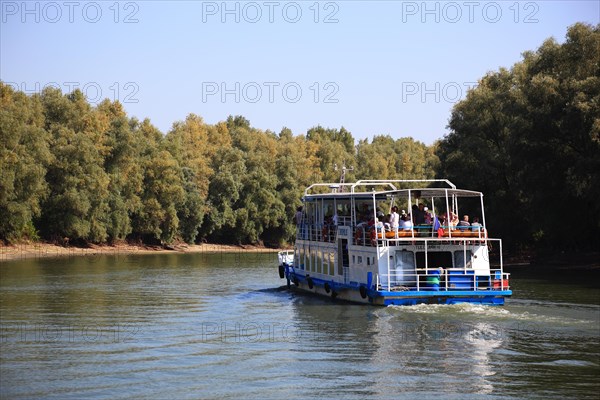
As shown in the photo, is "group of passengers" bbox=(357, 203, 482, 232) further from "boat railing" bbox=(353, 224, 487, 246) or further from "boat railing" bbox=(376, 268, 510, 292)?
"boat railing" bbox=(376, 268, 510, 292)

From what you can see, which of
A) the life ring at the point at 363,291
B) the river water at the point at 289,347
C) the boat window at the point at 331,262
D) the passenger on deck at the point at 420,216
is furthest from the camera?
the boat window at the point at 331,262

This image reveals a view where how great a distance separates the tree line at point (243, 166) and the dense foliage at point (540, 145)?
0.11 metres

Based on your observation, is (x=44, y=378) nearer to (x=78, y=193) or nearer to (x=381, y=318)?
(x=381, y=318)

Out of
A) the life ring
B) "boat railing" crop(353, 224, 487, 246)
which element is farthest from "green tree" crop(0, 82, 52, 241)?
"boat railing" crop(353, 224, 487, 246)

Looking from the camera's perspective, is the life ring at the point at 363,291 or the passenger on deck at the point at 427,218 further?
the passenger on deck at the point at 427,218

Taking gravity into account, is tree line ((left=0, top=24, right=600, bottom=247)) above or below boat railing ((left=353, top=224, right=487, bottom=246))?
above

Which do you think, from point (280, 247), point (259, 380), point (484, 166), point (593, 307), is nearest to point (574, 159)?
point (484, 166)

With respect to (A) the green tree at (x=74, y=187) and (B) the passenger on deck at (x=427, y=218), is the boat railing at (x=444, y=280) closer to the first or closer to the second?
(B) the passenger on deck at (x=427, y=218)

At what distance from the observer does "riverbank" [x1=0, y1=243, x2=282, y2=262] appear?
9350cm

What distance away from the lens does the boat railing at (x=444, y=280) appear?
4181 cm

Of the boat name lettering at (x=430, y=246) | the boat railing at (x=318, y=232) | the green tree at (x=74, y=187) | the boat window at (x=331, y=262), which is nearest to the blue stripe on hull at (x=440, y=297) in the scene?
the boat name lettering at (x=430, y=246)

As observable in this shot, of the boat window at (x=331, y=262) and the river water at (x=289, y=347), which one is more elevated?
Answer: the boat window at (x=331, y=262)

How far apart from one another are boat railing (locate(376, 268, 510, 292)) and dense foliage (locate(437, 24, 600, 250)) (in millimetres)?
24402

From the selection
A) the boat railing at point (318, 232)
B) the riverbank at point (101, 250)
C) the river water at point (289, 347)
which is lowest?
the river water at point (289, 347)
